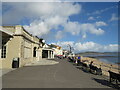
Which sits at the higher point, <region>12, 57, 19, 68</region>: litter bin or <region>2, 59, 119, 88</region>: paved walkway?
<region>12, 57, 19, 68</region>: litter bin

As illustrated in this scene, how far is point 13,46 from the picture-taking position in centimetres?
1836

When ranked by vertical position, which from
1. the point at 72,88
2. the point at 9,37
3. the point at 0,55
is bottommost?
the point at 72,88

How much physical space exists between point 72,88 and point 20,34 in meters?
12.2

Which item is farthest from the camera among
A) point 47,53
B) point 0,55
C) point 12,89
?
point 47,53

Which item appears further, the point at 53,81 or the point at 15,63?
the point at 15,63

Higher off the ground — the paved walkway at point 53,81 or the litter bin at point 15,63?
the litter bin at point 15,63

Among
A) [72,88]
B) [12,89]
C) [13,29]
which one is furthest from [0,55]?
[72,88]

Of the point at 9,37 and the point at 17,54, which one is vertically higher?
the point at 9,37

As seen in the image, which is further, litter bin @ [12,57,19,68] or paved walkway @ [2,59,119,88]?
litter bin @ [12,57,19,68]

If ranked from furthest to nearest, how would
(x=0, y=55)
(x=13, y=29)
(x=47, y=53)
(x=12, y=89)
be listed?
(x=47, y=53)
(x=13, y=29)
(x=0, y=55)
(x=12, y=89)

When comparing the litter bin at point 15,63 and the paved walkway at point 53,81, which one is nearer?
the paved walkway at point 53,81

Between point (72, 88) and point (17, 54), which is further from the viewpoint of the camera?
point (17, 54)

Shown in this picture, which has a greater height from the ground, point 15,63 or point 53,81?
point 15,63

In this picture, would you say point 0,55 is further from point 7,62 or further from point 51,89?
point 51,89
